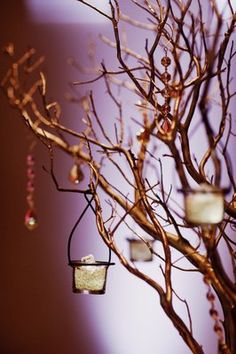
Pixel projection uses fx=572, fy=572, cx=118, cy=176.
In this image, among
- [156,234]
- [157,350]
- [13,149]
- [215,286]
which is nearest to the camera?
[215,286]

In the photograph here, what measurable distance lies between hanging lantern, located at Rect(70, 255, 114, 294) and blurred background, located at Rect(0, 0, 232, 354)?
1.40 meters

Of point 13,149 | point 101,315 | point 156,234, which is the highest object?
A: point 13,149

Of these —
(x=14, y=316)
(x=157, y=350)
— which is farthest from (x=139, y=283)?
(x=14, y=316)

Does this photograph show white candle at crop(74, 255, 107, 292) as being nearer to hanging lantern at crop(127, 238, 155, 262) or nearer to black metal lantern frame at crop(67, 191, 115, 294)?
black metal lantern frame at crop(67, 191, 115, 294)

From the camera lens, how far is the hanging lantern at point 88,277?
7.23 feet

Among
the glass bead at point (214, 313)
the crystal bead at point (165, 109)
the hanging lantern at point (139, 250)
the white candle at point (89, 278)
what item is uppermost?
the crystal bead at point (165, 109)

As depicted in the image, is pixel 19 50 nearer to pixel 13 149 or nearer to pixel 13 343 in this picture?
pixel 13 149

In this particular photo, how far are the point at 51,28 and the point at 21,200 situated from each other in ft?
3.83

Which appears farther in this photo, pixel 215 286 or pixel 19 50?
pixel 19 50

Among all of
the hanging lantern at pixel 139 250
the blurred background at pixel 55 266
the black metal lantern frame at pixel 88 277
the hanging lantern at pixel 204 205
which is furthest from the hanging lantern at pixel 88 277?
the blurred background at pixel 55 266

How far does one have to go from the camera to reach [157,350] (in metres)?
3.58

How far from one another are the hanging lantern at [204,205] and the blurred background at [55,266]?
213cm

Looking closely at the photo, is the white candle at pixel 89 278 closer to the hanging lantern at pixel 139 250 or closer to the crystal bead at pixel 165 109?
the hanging lantern at pixel 139 250

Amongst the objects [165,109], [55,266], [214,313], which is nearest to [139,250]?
[165,109]
